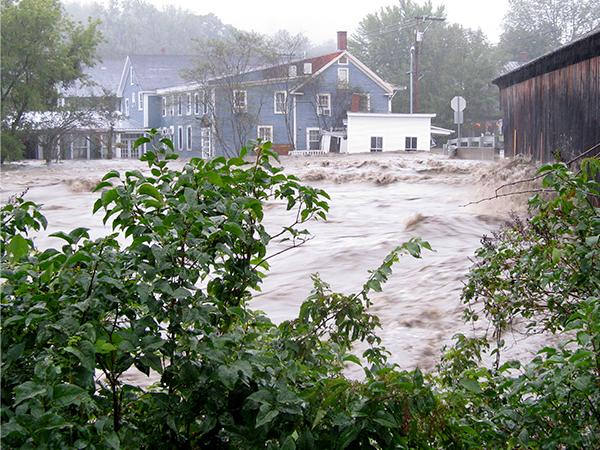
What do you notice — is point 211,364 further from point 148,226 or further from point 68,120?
point 68,120

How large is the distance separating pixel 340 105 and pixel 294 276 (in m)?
39.5

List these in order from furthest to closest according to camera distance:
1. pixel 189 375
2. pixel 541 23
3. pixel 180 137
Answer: pixel 541 23 → pixel 180 137 → pixel 189 375

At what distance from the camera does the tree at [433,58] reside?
6341cm

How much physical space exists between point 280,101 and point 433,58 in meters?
27.5

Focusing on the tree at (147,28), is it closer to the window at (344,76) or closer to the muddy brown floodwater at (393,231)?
the window at (344,76)

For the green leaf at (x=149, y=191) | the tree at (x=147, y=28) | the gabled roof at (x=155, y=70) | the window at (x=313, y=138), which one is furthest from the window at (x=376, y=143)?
the green leaf at (x=149, y=191)

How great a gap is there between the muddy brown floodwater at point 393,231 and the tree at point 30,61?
5893 mm

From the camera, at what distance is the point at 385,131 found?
4597 cm

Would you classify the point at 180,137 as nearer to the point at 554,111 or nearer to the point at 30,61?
the point at 30,61

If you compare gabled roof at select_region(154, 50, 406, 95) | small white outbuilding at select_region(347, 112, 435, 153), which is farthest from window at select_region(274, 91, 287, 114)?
small white outbuilding at select_region(347, 112, 435, 153)

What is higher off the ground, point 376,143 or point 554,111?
point 376,143

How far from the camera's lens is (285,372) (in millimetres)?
2150

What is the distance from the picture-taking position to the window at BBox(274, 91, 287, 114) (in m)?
46.6

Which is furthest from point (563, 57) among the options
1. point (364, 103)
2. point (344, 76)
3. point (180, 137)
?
point (180, 137)
